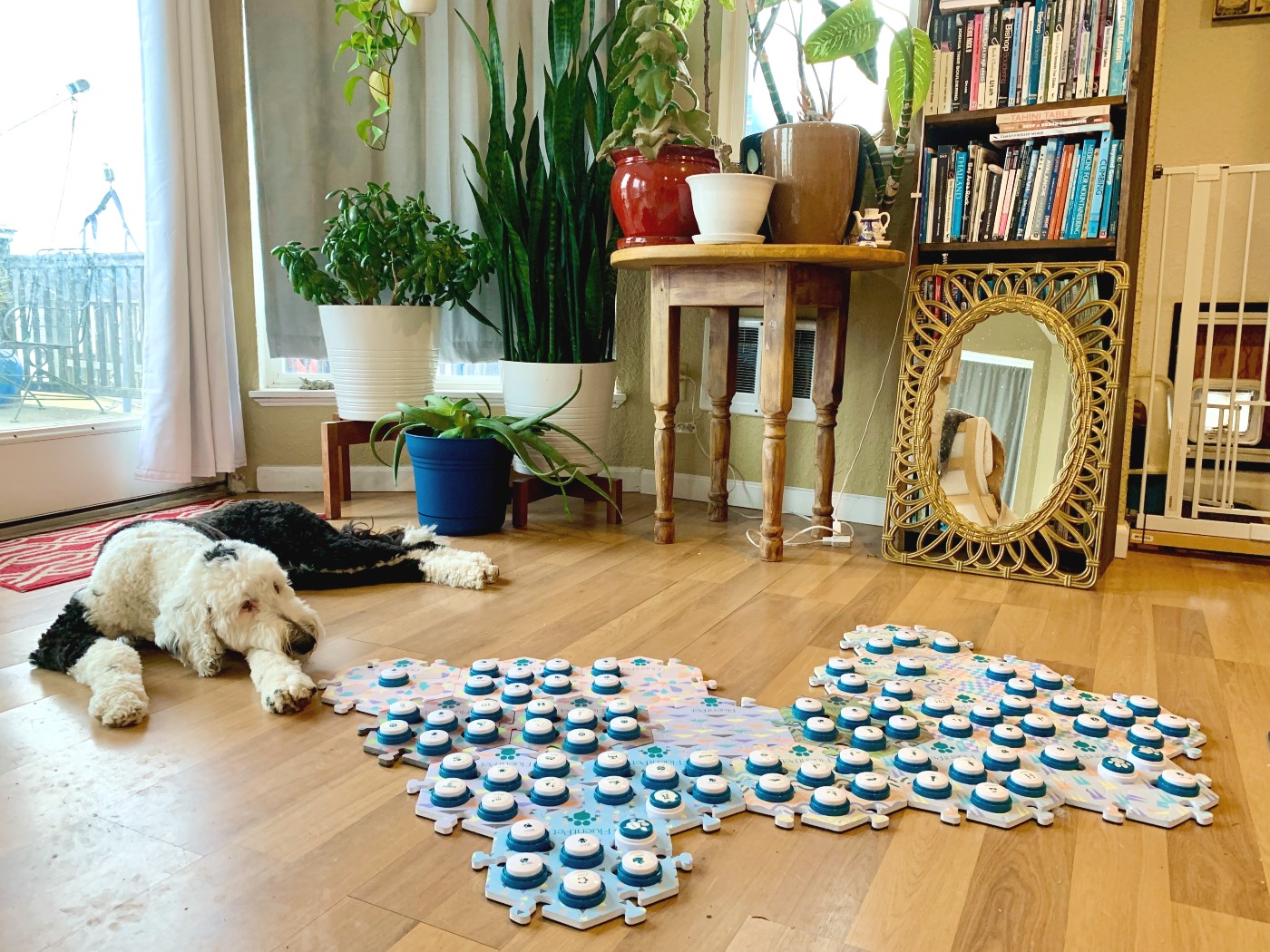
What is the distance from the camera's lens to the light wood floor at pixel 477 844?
0.87 meters

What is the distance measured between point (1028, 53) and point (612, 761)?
5.93 feet

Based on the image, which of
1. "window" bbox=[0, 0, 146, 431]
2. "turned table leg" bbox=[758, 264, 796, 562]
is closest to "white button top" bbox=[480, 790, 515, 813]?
"turned table leg" bbox=[758, 264, 796, 562]

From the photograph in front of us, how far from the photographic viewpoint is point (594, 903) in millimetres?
893

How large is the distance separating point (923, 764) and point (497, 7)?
8.15 feet

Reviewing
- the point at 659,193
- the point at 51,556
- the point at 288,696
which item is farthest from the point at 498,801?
the point at 51,556

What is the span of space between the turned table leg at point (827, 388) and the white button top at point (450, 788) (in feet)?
5.19

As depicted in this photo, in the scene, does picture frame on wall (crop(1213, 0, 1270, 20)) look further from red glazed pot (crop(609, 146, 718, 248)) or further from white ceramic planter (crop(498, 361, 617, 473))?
white ceramic planter (crop(498, 361, 617, 473))

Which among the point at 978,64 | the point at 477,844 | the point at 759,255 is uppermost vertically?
the point at 978,64

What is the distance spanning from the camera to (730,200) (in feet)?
6.73

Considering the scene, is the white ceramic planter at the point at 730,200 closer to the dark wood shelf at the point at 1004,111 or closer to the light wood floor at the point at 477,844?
the dark wood shelf at the point at 1004,111

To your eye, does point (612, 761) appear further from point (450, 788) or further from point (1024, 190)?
point (1024, 190)

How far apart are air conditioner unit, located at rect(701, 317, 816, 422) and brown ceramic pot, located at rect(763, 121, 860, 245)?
0.49 metres

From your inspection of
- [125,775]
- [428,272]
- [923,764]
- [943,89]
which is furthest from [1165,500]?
[125,775]

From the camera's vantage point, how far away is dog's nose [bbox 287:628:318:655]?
1.44 meters
